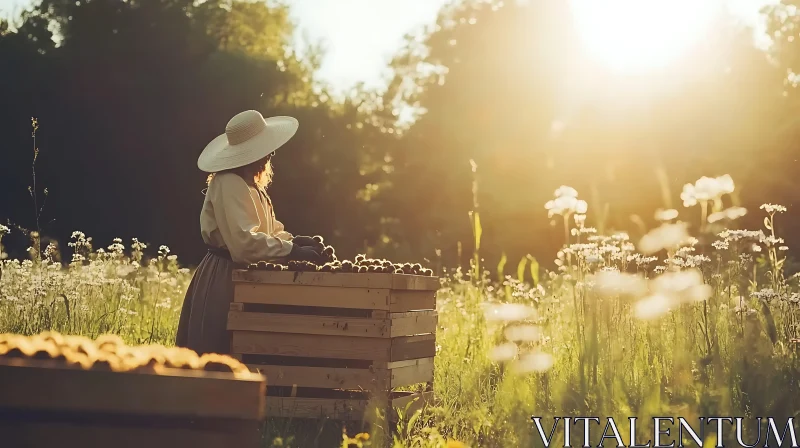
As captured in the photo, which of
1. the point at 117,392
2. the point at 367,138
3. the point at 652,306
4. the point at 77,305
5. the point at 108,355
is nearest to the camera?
the point at 117,392

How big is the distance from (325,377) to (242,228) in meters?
0.96

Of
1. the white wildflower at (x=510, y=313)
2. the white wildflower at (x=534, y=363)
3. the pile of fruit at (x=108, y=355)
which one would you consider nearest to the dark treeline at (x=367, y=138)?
the white wildflower at (x=510, y=313)

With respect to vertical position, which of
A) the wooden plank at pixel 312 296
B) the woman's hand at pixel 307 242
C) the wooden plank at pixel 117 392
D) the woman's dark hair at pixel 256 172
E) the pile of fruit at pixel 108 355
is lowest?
the wooden plank at pixel 117 392

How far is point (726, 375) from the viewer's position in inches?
182

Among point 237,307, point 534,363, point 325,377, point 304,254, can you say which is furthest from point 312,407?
point 534,363

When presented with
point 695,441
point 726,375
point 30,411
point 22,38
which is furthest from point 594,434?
point 22,38

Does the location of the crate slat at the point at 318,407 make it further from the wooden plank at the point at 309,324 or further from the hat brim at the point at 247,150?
the hat brim at the point at 247,150

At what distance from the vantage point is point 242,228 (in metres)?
4.84

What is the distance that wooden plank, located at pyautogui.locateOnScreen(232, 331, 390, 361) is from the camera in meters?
4.49

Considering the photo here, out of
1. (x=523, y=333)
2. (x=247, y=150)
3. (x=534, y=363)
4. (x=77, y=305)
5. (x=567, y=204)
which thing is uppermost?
(x=247, y=150)

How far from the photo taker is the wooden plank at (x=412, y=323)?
4.52 m

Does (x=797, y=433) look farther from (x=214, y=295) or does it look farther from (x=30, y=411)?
(x=30, y=411)

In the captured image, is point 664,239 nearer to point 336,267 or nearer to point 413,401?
point 413,401

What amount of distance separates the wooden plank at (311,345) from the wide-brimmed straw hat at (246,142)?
1.04 meters
